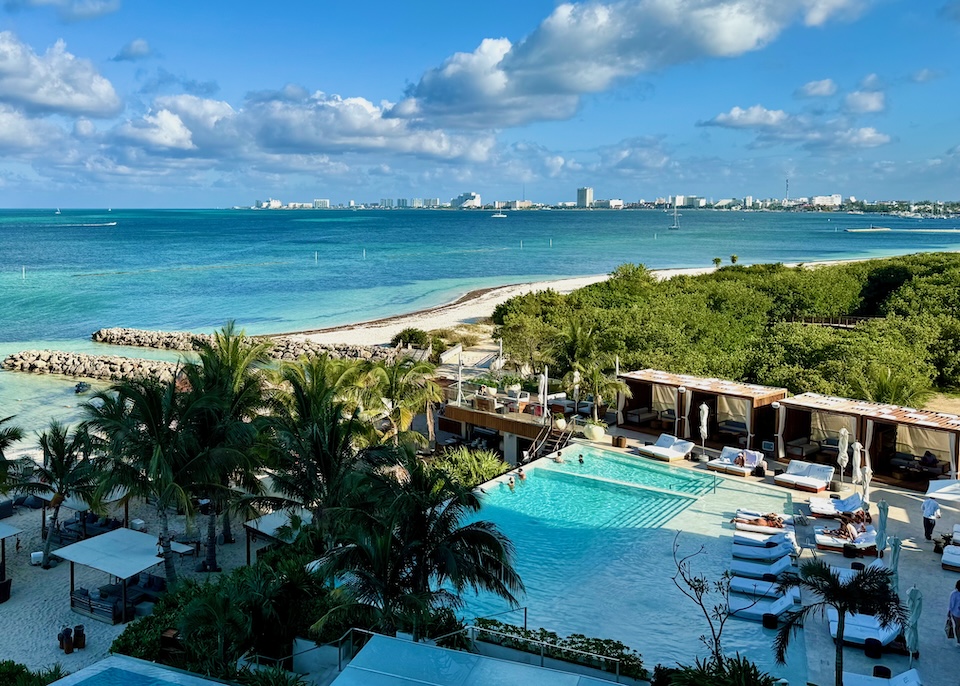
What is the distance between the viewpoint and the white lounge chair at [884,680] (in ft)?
29.0

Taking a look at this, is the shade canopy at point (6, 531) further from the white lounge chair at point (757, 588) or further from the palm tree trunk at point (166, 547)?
the white lounge chair at point (757, 588)

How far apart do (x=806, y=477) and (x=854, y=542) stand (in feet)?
11.6

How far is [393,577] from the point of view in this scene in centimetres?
974

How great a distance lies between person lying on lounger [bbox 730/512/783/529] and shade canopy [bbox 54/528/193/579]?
10982 millimetres

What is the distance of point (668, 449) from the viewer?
62.3ft

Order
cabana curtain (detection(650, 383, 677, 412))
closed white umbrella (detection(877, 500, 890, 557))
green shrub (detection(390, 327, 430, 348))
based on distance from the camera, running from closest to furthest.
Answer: closed white umbrella (detection(877, 500, 890, 557)) → cabana curtain (detection(650, 383, 677, 412)) → green shrub (detection(390, 327, 430, 348))

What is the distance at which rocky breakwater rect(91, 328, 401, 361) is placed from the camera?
3706 cm

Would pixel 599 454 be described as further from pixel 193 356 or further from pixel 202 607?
pixel 193 356

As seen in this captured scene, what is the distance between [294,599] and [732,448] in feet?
38.9

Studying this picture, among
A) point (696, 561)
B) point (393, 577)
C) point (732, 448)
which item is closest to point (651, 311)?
point (732, 448)

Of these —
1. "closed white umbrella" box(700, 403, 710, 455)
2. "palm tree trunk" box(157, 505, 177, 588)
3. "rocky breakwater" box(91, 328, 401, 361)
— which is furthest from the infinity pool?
"rocky breakwater" box(91, 328, 401, 361)

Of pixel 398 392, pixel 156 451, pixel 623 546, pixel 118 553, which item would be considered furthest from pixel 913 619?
pixel 118 553

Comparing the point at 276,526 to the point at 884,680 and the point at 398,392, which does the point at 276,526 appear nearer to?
the point at 398,392

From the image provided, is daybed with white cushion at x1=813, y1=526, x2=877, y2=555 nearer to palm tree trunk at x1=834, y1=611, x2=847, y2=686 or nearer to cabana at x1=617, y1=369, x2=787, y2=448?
palm tree trunk at x1=834, y1=611, x2=847, y2=686
